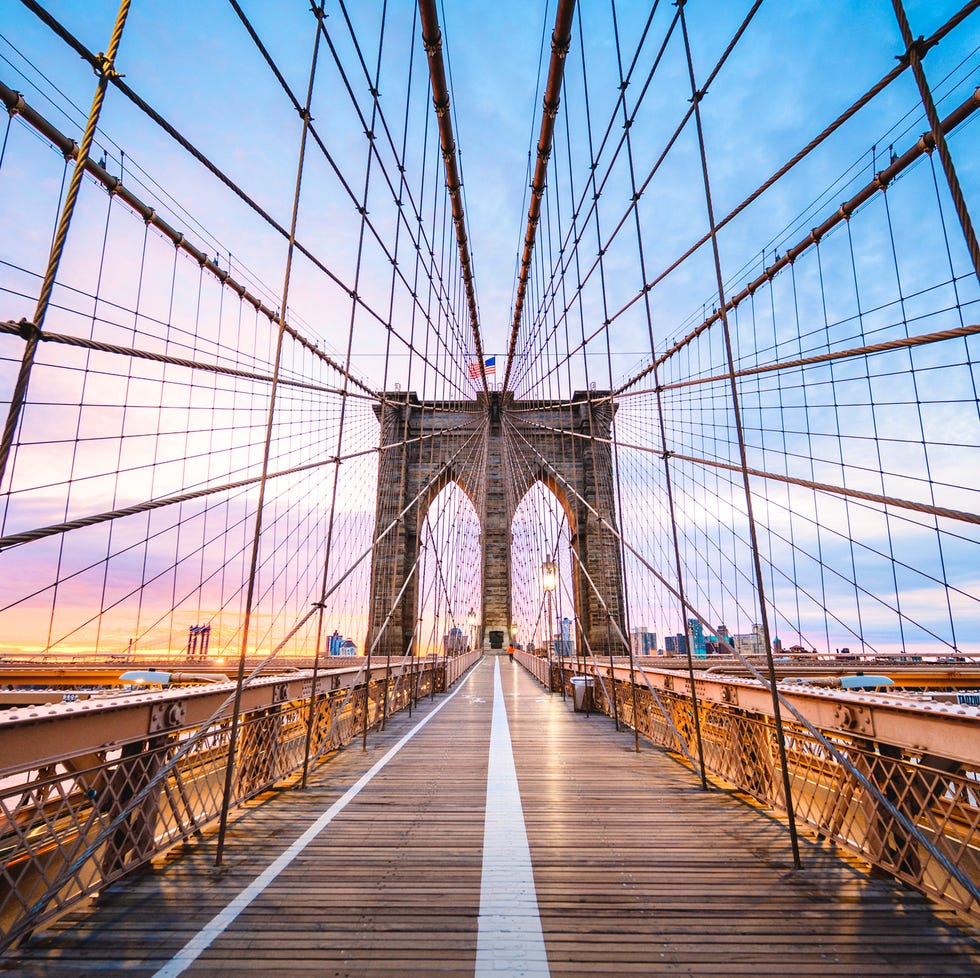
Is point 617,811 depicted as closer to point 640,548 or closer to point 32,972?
point 32,972

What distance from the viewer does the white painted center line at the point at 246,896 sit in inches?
67.1

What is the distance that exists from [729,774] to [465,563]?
21551 mm

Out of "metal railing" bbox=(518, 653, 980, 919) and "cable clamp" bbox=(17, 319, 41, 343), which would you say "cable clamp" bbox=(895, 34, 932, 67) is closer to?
"metal railing" bbox=(518, 653, 980, 919)

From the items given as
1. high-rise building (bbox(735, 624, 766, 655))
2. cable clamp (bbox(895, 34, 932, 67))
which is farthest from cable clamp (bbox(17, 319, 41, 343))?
high-rise building (bbox(735, 624, 766, 655))

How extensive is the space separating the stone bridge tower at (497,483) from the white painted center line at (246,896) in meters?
19.2

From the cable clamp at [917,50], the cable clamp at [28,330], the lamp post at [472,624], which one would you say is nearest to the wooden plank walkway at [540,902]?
the cable clamp at [28,330]

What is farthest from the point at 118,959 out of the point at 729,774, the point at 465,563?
the point at 465,563

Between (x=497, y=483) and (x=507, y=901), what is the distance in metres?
28.9

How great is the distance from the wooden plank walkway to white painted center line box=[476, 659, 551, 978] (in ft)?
0.12

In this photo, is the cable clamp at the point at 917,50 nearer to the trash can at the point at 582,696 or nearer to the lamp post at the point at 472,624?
the trash can at the point at 582,696

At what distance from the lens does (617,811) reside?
3.29m

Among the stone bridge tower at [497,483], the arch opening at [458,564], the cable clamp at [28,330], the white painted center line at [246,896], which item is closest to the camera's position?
the white painted center line at [246,896]

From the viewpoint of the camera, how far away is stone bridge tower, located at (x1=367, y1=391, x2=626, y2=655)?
2409cm

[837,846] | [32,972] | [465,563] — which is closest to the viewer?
[32,972]
